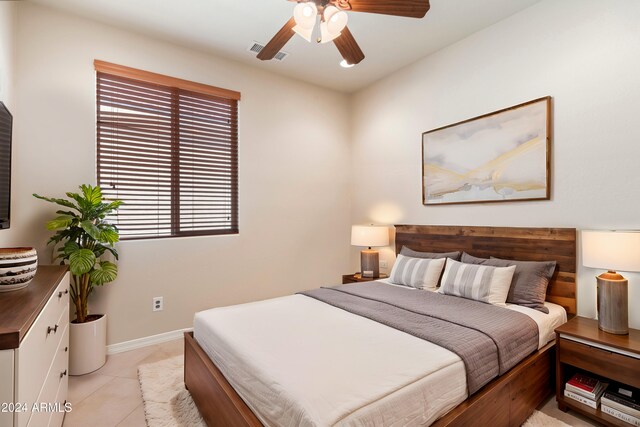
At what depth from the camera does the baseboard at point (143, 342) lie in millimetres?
2830

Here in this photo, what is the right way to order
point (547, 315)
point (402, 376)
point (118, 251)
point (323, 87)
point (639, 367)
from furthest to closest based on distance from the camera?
point (323, 87) → point (118, 251) → point (547, 315) → point (639, 367) → point (402, 376)

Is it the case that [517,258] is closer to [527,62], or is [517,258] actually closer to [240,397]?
[527,62]

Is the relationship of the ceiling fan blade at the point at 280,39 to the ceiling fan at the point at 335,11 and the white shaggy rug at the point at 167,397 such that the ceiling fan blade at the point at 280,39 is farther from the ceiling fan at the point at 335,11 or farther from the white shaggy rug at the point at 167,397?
the white shaggy rug at the point at 167,397

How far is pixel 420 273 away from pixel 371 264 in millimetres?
872

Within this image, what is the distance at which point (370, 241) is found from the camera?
3.64 meters

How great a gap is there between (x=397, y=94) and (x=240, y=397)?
353cm

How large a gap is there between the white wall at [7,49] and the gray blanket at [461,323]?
2657 mm

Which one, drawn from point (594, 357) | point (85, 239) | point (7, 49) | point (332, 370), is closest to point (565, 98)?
point (594, 357)

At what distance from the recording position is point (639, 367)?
5.60 feet

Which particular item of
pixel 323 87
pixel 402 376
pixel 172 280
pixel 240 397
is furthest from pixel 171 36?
pixel 402 376

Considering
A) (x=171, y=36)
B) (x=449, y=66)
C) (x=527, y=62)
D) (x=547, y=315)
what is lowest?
(x=547, y=315)

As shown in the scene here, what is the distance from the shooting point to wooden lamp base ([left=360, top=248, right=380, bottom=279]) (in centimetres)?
369

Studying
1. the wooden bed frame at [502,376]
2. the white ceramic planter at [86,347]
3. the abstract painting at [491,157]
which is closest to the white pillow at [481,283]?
the wooden bed frame at [502,376]

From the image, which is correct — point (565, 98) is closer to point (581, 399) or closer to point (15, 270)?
point (581, 399)
